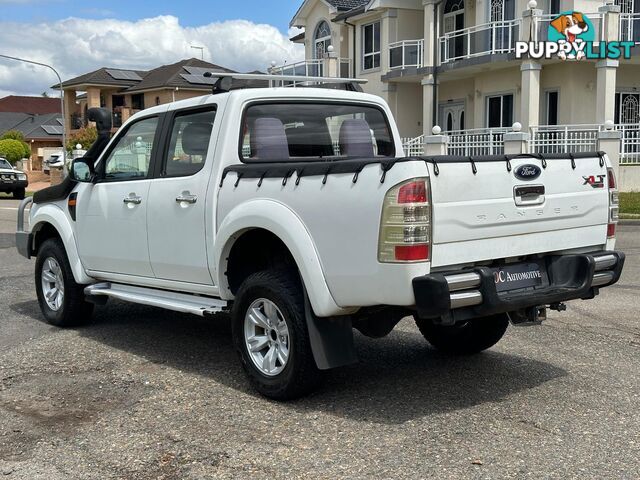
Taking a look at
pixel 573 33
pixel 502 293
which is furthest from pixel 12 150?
pixel 502 293

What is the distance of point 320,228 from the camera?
4.78m

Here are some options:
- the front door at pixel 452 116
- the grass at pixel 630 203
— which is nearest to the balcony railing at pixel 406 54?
the front door at pixel 452 116

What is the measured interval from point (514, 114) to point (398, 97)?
21.7 feet

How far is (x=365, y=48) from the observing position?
3634cm

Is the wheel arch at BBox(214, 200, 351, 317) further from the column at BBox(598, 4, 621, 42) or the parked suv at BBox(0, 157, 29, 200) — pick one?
the parked suv at BBox(0, 157, 29, 200)

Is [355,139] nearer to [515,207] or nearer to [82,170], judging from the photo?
[515,207]

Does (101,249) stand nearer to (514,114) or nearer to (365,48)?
(514,114)

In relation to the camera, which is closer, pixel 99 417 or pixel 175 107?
pixel 99 417

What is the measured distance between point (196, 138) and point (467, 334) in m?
2.53

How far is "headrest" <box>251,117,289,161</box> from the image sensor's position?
5.81 m

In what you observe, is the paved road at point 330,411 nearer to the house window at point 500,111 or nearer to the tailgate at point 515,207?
the tailgate at point 515,207

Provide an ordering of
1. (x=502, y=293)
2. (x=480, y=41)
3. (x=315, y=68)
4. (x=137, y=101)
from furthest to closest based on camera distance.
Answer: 1. (x=137, y=101)
2. (x=315, y=68)
3. (x=480, y=41)
4. (x=502, y=293)

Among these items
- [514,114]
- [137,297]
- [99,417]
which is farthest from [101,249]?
[514,114]

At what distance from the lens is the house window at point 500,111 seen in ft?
97.0
